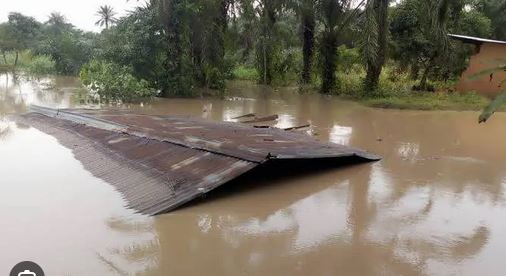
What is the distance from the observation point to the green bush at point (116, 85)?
1700 cm

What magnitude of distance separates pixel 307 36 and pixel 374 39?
19.4 feet

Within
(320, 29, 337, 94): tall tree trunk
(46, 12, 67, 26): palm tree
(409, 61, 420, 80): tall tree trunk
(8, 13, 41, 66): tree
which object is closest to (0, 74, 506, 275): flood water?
(320, 29, 337, 94): tall tree trunk

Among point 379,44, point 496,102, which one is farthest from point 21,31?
point 496,102

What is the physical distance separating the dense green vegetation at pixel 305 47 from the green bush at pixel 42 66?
14.7 m

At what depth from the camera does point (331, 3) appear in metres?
18.0

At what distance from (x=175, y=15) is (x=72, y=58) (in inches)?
692

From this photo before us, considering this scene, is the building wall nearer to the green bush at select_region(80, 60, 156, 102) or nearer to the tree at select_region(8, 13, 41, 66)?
the green bush at select_region(80, 60, 156, 102)

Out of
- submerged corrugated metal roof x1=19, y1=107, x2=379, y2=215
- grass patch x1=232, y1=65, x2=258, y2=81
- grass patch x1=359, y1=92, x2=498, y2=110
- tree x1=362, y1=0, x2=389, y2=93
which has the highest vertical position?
tree x1=362, y1=0, x2=389, y2=93

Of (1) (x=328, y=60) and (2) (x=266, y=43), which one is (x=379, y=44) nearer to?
(1) (x=328, y=60)

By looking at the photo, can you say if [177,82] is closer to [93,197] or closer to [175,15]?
[175,15]

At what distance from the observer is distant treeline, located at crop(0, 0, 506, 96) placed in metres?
17.0

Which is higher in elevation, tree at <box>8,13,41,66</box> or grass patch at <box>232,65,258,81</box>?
tree at <box>8,13,41,66</box>

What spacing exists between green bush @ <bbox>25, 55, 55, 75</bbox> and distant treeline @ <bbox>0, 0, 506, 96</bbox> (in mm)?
14912

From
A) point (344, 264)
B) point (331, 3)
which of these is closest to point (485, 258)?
point (344, 264)
